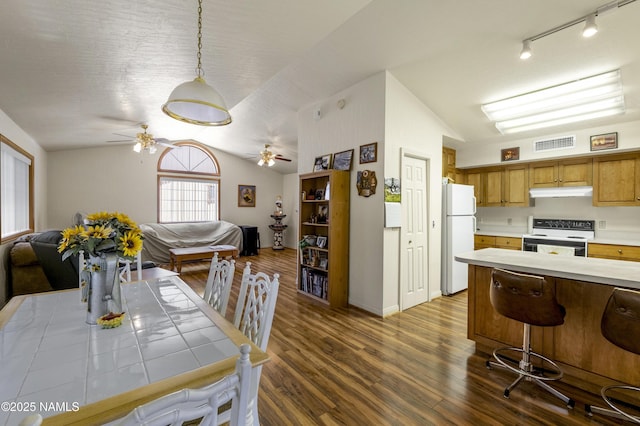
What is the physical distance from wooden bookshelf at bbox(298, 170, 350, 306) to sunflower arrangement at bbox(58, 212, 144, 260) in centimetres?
241

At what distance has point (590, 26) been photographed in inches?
88.6

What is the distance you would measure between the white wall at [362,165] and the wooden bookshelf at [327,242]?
0.10 m

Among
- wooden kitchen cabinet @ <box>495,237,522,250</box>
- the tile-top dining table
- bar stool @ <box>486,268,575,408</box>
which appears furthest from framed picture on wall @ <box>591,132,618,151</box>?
the tile-top dining table

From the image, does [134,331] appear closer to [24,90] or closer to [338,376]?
[338,376]

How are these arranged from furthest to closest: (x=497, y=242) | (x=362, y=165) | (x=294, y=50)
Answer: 1. (x=497, y=242)
2. (x=362, y=165)
3. (x=294, y=50)

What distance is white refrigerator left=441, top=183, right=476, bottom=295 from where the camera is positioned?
13.5 feet

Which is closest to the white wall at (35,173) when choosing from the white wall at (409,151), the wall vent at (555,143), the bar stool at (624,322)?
the white wall at (409,151)

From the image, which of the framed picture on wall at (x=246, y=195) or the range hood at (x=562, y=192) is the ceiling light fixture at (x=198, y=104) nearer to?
the range hood at (x=562, y=192)

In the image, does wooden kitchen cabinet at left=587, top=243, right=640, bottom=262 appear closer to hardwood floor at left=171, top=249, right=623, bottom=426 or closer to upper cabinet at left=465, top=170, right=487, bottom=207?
upper cabinet at left=465, top=170, right=487, bottom=207

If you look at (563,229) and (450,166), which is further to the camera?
(450,166)

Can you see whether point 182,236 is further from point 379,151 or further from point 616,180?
point 616,180

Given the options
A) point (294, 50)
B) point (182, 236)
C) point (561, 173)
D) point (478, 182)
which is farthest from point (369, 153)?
point (182, 236)

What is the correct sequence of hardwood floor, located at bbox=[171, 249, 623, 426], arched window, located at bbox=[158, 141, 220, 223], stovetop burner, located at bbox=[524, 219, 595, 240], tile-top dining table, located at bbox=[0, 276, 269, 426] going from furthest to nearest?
arched window, located at bbox=[158, 141, 220, 223], stovetop burner, located at bbox=[524, 219, 595, 240], hardwood floor, located at bbox=[171, 249, 623, 426], tile-top dining table, located at bbox=[0, 276, 269, 426]

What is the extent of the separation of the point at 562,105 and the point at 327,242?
342 cm
